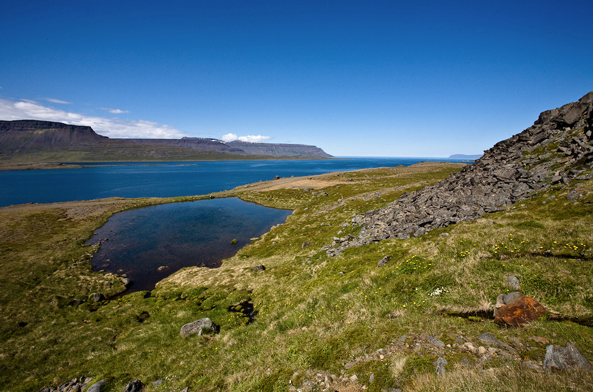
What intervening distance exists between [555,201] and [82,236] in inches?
2882

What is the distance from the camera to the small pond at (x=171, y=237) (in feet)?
119

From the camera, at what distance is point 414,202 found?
33.9m

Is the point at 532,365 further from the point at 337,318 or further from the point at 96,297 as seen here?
the point at 96,297

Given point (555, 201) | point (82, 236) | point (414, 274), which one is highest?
point (555, 201)

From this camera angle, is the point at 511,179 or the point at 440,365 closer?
the point at 440,365

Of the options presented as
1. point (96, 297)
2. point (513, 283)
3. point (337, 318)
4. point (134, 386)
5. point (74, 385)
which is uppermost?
point (513, 283)

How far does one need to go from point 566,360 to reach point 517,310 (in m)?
3.45

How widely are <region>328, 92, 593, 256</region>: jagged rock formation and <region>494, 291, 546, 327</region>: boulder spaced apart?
1412 cm

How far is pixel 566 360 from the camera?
646 cm

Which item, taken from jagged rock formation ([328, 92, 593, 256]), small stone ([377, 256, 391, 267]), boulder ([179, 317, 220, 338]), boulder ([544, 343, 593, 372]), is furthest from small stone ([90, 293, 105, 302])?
boulder ([544, 343, 593, 372])

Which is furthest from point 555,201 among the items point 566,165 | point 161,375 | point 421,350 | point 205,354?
point 161,375

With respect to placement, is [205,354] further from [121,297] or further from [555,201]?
[555,201]

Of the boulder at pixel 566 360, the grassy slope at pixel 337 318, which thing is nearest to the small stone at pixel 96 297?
the grassy slope at pixel 337 318

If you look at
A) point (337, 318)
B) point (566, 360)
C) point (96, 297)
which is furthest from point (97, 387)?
point (566, 360)
